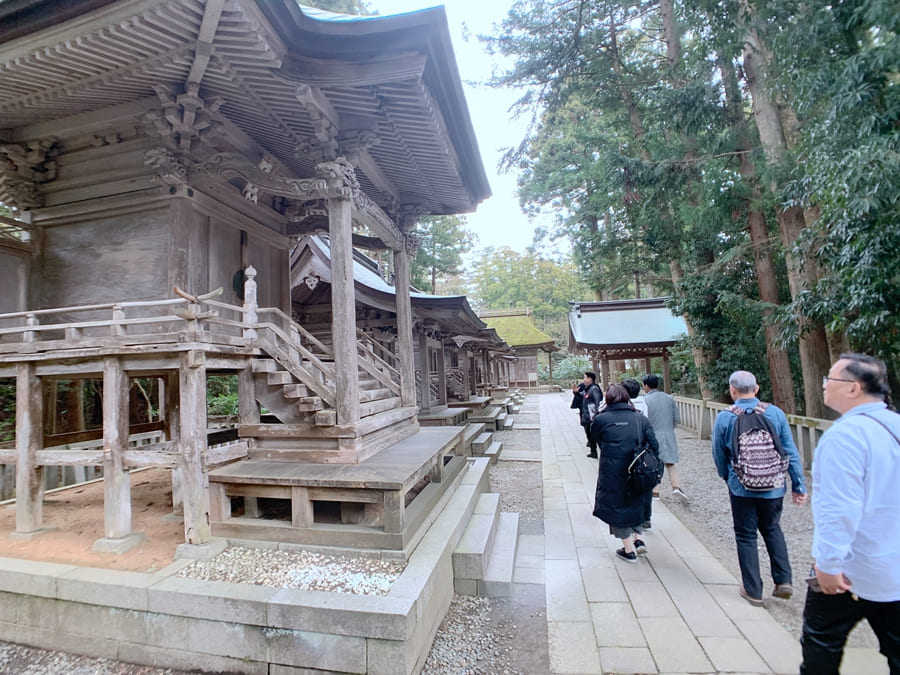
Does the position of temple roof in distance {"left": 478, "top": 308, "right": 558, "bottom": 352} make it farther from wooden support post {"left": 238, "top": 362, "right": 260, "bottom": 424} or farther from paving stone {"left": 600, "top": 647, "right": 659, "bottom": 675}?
paving stone {"left": 600, "top": 647, "right": 659, "bottom": 675}

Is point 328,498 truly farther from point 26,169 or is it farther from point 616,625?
point 26,169

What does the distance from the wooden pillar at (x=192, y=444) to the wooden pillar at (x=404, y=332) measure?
282 cm

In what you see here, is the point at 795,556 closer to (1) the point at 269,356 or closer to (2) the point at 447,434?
(2) the point at 447,434

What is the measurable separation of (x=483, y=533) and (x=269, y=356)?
2.73m

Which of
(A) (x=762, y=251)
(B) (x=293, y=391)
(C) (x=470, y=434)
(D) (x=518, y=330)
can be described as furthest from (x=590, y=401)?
(D) (x=518, y=330)

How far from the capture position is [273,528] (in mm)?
3547

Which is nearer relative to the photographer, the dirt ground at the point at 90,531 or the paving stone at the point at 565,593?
the paving stone at the point at 565,593

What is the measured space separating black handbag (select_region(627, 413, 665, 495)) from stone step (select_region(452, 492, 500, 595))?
4.51 feet

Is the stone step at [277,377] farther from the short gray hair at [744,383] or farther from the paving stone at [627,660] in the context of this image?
the short gray hair at [744,383]

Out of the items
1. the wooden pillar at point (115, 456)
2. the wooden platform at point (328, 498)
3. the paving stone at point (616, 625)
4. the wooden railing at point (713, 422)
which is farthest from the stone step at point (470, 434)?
the wooden pillar at point (115, 456)

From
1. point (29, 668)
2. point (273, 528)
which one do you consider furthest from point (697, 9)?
point (29, 668)

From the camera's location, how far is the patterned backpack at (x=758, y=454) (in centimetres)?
292

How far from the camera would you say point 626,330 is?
15.8 metres

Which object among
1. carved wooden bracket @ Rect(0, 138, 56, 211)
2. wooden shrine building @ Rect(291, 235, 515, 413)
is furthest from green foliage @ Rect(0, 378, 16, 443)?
wooden shrine building @ Rect(291, 235, 515, 413)
